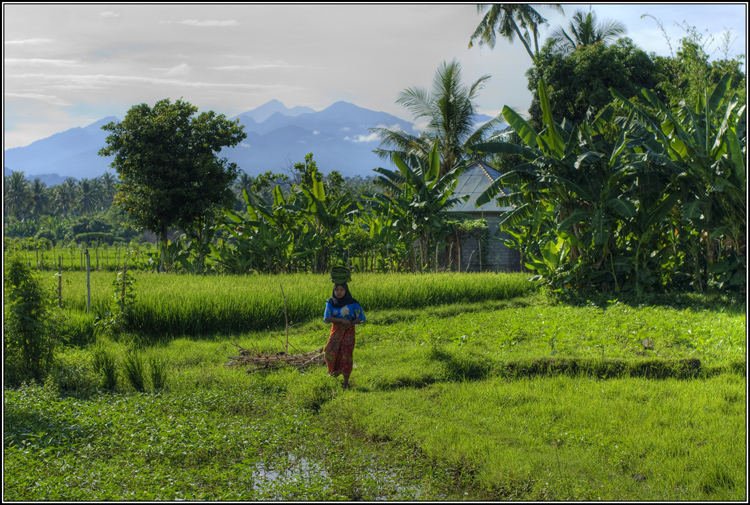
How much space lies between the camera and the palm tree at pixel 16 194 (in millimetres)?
65625

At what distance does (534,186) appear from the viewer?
41.9 ft

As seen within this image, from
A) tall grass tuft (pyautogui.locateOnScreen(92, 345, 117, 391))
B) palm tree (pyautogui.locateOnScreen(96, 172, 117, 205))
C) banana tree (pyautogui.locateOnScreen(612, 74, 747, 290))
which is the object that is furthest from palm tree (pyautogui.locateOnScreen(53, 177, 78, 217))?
banana tree (pyautogui.locateOnScreen(612, 74, 747, 290))

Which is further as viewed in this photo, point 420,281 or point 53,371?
point 420,281

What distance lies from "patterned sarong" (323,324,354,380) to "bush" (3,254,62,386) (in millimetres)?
3427

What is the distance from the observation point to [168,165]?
1812cm

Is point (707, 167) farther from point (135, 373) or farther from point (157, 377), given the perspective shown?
point (135, 373)

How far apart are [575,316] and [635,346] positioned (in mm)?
2778

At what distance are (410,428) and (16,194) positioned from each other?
73.7 metres

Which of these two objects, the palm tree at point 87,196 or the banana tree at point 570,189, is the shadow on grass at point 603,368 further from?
the palm tree at point 87,196

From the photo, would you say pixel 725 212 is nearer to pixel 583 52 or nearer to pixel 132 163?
pixel 583 52

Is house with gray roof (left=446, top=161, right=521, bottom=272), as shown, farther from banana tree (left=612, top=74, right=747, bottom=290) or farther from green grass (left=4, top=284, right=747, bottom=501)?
green grass (left=4, top=284, right=747, bottom=501)

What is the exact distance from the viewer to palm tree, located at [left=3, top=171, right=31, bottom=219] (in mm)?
65625

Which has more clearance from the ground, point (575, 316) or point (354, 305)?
point (354, 305)

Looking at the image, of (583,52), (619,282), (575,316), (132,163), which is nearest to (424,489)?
(575,316)
